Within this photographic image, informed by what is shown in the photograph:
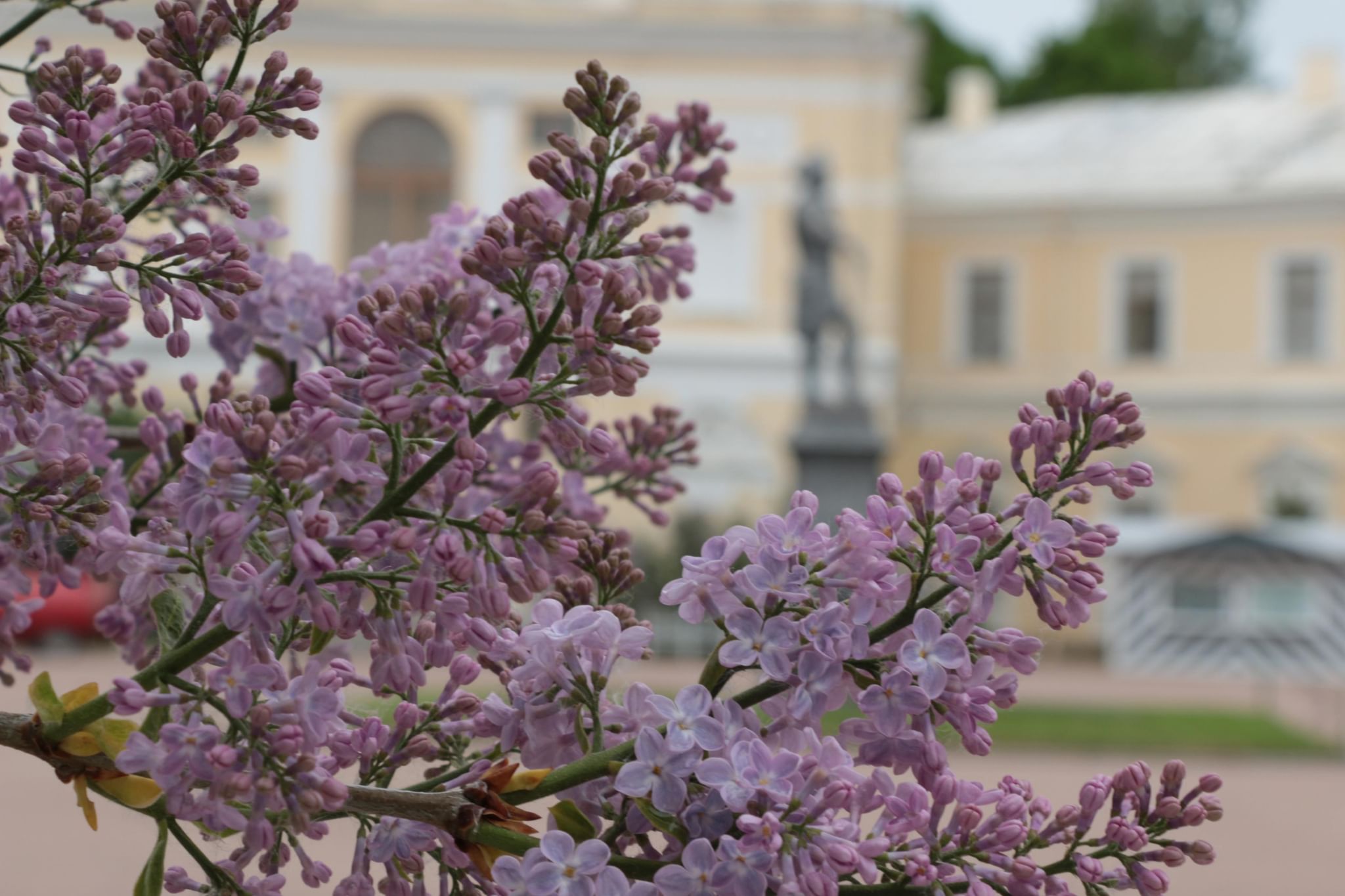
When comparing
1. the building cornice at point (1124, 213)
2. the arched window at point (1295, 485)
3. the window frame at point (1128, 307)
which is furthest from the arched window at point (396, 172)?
the arched window at point (1295, 485)

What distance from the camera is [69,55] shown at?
1.09m

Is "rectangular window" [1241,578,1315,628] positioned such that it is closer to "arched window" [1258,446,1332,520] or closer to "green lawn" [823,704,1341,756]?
"arched window" [1258,446,1332,520]

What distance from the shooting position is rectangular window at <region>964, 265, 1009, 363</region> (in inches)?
1050

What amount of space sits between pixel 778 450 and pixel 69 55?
76.3 feet

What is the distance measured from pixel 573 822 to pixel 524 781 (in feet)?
0.13

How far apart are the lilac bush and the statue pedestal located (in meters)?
15.3

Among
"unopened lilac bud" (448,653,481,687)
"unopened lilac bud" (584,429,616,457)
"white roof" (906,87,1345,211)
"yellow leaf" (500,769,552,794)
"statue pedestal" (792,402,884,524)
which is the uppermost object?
"white roof" (906,87,1345,211)

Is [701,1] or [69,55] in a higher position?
[701,1]

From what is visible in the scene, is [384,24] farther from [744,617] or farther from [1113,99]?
[744,617]

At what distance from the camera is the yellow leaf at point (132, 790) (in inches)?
41.3

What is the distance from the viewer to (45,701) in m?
1.08

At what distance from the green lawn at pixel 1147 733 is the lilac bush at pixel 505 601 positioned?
12034mm

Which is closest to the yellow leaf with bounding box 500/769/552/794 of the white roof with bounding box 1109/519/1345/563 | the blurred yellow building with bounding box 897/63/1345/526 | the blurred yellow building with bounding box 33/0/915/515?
the white roof with bounding box 1109/519/1345/563

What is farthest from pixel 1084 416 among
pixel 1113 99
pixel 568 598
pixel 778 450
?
pixel 1113 99
